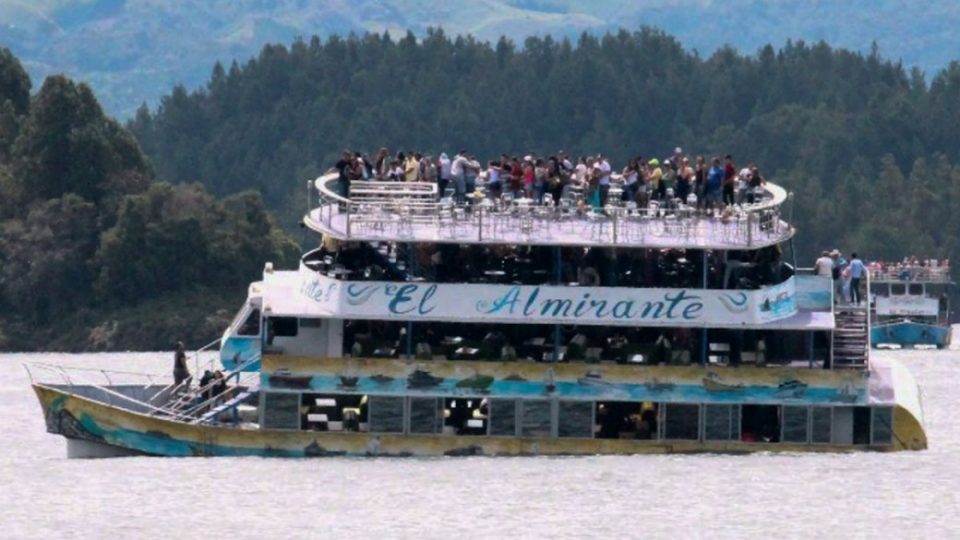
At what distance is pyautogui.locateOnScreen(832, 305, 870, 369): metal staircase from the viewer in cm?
6269

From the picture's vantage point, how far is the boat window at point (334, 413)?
200 ft

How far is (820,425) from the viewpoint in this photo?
202 feet

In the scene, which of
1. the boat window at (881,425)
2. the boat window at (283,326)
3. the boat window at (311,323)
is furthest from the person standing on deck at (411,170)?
the boat window at (881,425)

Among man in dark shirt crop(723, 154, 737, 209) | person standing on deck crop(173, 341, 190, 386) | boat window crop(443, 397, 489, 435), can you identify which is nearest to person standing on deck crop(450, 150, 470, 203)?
boat window crop(443, 397, 489, 435)

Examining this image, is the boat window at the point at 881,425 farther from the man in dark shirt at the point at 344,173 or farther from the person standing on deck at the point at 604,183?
the man in dark shirt at the point at 344,173

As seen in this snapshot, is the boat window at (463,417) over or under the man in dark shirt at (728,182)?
under

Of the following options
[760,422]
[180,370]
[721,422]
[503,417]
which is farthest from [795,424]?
[180,370]

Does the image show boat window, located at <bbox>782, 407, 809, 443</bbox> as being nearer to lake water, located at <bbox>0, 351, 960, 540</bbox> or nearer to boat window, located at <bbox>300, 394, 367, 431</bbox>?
lake water, located at <bbox>0, 351, 960, 540</bbox>

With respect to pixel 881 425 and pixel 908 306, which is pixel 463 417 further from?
pixel 908 306

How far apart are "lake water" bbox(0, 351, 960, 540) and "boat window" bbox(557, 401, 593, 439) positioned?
2.00ft

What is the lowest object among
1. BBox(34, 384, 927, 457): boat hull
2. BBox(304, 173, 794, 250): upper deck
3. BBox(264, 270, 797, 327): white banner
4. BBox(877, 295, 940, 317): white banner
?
BBox(34, 384, 927, 457): boat hull

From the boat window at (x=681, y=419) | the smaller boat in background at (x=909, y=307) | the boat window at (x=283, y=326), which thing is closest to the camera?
the boat window at (x=681, y=419)

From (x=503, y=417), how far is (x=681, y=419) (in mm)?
3347

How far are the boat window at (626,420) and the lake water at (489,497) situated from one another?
0.53m
